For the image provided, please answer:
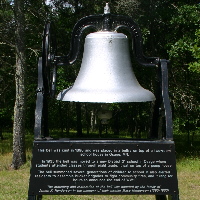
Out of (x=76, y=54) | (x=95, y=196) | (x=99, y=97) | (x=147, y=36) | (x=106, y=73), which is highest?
(x=147, y=36)

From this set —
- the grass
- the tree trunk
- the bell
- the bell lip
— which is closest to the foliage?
the tree trunk

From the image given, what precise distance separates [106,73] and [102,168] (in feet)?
2.54

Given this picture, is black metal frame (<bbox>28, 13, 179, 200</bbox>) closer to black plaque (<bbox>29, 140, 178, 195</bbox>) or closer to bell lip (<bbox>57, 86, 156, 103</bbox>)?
bell lip (<bbox>57, 86, 156, 103</bbox>)

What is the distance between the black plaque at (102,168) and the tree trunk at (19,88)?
327 inches

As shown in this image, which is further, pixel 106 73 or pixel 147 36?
pixel 147 36

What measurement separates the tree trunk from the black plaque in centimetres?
832

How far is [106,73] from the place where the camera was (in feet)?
11.1

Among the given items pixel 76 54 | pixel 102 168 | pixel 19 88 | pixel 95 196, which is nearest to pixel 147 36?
pixel 19 88

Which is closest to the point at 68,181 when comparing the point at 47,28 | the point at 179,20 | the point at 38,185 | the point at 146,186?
the point at 38,185

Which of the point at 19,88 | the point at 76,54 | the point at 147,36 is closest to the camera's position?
the point at 76,54

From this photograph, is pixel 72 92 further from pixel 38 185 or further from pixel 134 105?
pixel 134 105

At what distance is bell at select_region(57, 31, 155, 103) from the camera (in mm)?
3277

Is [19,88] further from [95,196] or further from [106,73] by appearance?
[106,73]

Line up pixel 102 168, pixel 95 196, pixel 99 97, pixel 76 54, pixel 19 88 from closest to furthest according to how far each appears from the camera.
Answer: pixel 102 168
pixel 99 97
pixel 76 54
pixel 95 196
pixel 19 88
